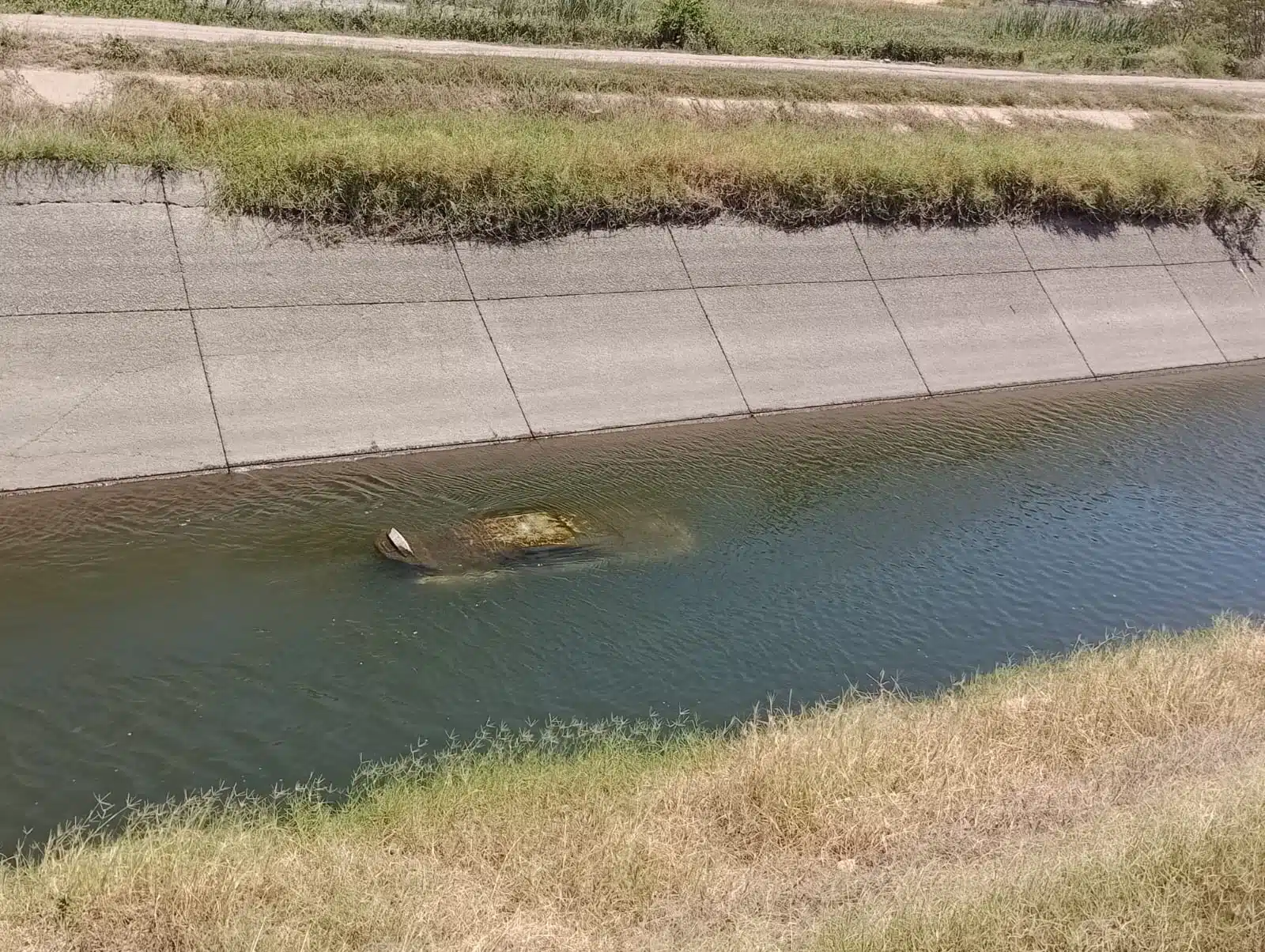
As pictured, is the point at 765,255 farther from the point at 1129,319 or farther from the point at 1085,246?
the point at 1129,319

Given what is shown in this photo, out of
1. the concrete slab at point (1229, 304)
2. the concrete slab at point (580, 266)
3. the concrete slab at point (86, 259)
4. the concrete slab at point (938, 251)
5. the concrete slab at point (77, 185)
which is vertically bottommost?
the concrete slab at point (1229, 304)

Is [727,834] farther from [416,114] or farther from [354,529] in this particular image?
[416,114]

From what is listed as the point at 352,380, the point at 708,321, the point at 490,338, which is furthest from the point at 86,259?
the point at 708,321

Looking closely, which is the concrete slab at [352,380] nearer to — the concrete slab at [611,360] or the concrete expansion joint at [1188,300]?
the concrete slab at [611,360]

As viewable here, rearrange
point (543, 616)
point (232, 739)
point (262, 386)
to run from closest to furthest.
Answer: point (232, 739), point (543, 616), point (262, 386)

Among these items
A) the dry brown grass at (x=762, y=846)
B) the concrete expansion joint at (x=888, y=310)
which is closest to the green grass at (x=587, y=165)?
the concrete expansion joint at (x=888, y=310)

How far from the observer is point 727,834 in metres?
7.23

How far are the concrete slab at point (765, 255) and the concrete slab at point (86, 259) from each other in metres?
6.74

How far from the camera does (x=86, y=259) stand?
13367mm

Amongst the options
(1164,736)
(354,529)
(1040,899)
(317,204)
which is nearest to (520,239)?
(317,204)

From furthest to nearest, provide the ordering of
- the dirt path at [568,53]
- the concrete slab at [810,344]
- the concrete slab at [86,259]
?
1. the dirt path at [568,53]
2. the concrete slab at [810,344]
3. the concrete slab at [86,259]

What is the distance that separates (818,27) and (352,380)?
22528mm

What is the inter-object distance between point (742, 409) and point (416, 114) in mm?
6551

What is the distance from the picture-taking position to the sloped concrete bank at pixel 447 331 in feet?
41.7
